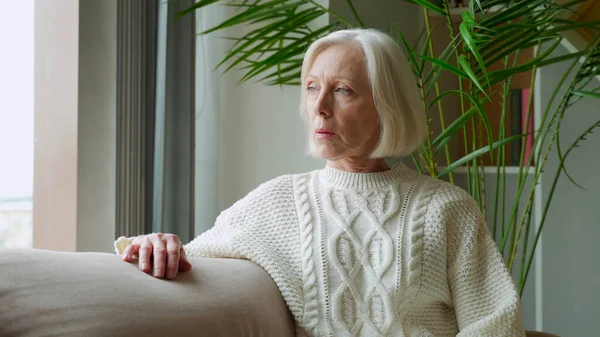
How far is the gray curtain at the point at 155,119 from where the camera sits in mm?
2201

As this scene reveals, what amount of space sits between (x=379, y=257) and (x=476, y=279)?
0.20 meters

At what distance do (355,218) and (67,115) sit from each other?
3.16 ft

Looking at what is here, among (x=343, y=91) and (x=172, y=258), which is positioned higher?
(x=343, y=91)

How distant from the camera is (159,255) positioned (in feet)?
4.21

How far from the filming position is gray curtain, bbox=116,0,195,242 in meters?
2.20

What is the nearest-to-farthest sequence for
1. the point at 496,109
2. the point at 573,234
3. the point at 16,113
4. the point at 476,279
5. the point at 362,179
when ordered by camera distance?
the point at 476,279
the point at 362,179
the point at 16,113
the point at 573,234
the point at 496,109

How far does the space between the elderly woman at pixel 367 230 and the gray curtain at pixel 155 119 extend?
0.60 m

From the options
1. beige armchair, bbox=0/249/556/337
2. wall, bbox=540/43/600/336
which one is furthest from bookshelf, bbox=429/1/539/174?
beige armchair, bbox=0/249/556/337

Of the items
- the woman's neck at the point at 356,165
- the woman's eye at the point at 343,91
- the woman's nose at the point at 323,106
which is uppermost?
the woman's eye at the point at 343,91

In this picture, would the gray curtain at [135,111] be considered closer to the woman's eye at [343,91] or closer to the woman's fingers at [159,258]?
the woman's eye at [343,91]

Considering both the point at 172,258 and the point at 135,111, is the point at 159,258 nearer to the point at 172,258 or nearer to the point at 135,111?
the point at 172,258

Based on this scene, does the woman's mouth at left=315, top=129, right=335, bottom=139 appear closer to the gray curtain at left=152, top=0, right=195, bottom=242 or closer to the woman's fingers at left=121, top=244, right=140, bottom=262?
the woman's fingers at left=121, top=244, right=140, bottom=262

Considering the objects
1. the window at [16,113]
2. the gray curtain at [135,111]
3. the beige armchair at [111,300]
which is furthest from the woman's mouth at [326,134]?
the window at [16,113]

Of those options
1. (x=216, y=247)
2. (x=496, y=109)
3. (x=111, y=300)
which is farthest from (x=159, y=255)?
(x=496, y=109)
